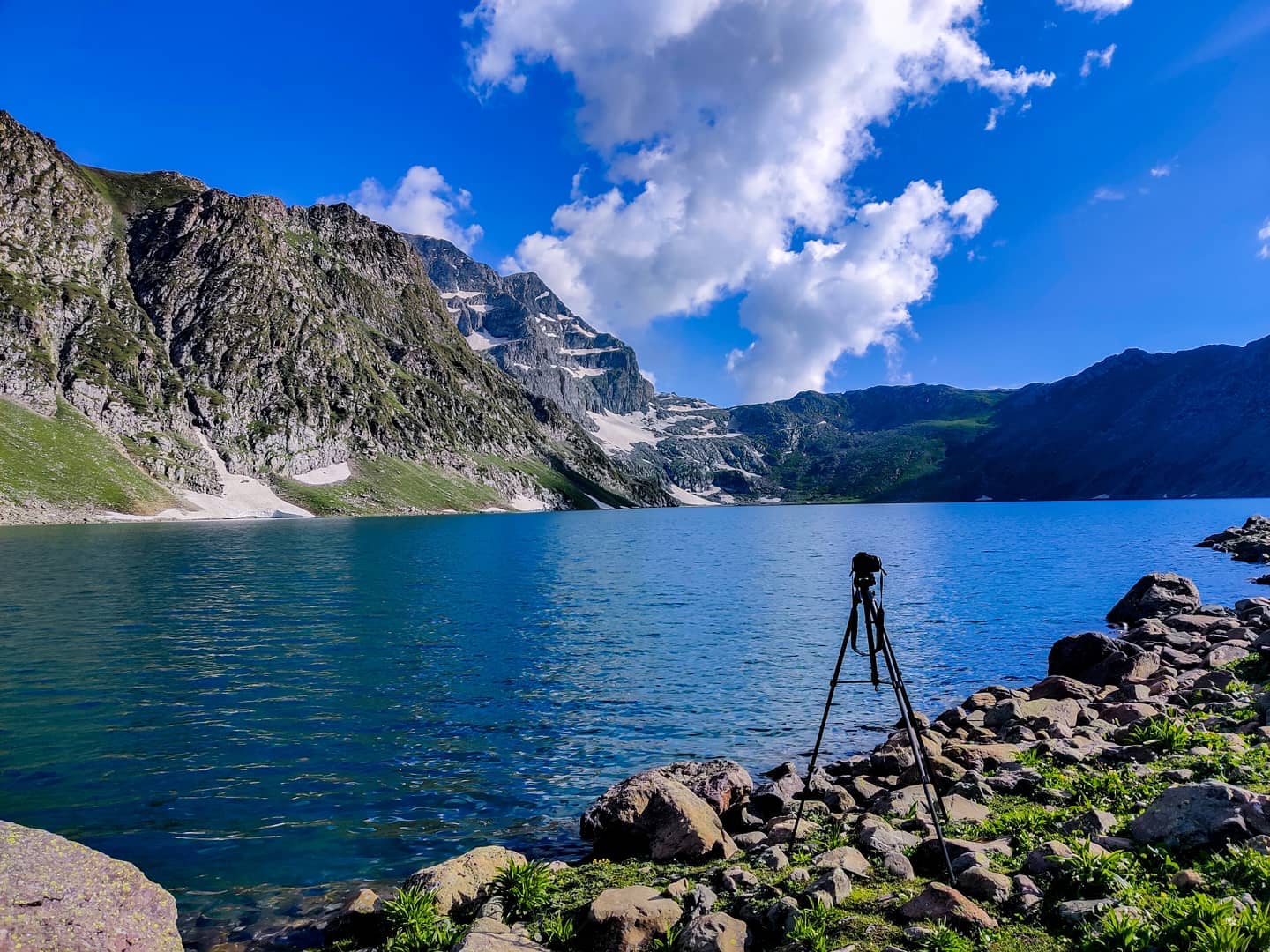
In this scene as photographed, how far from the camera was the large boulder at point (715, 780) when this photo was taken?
1761cm

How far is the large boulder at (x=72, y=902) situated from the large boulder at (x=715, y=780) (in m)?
10.9

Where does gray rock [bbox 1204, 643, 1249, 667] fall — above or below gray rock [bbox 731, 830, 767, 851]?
above

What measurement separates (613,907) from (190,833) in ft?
38.6

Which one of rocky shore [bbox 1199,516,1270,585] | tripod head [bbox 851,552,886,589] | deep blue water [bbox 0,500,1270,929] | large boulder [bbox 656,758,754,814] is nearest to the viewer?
tripod head [bbox 851,552,886,589]

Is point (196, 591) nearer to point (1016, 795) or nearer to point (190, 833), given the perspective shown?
point (190, 833)

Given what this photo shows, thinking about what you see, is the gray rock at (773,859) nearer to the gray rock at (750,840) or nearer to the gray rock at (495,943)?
the gray rock at (750,840)

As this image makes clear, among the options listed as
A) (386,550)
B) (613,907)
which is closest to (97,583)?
(386,550)

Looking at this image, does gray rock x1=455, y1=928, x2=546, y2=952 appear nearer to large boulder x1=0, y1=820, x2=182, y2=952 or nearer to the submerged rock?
large boulder x1=0, y1=820, x2=182, y2=952

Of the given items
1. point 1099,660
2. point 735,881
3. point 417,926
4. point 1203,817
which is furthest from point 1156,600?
point 417,926

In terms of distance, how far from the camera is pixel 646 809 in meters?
15.8

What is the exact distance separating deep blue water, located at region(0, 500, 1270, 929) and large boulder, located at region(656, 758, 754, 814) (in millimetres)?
2736

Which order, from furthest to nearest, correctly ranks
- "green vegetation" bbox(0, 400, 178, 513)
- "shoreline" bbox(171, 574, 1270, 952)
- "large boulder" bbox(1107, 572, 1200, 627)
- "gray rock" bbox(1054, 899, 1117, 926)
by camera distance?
"green vegetation" bbox(0, 400, 178, 513) → "large boulder" bbox(1107, 572, 1200, 627) → "shoreline" bbox(171, 574, 1270, 952) → "gray rock" bbox(1054, 899, 1117, 926)

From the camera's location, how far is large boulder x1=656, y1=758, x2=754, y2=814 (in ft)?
57.8

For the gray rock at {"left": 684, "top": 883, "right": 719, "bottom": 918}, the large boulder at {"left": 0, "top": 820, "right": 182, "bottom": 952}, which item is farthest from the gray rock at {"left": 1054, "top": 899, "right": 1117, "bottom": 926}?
the large boulder at {"left": 0, "top": 820, "right": 182, "bottom": 952}
